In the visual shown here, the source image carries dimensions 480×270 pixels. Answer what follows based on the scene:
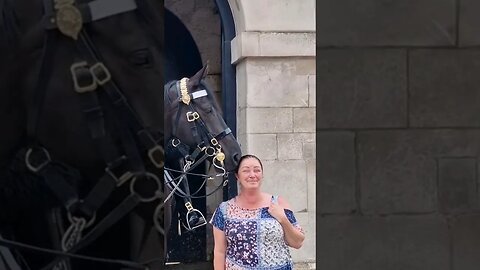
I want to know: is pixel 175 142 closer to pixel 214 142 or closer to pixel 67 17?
pixel 214 142

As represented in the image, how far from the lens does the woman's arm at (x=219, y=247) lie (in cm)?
339

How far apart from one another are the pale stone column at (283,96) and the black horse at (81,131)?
4.82m

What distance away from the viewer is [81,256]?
1715 millimetres
